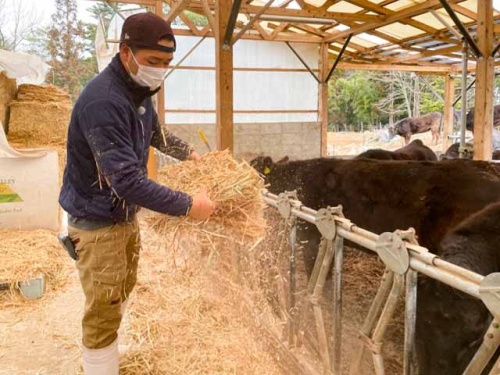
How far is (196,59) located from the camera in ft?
38.6

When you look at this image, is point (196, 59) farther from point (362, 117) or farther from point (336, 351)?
point (362, 117)

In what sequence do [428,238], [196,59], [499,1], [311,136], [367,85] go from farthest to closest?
[367,85], [311,136], [196,59], [499,1], [428,238]

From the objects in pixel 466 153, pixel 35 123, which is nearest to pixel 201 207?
pixel 35 123

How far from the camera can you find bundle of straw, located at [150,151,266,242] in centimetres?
226

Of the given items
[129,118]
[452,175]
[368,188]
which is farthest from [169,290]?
[452,175]

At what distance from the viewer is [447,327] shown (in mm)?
2230

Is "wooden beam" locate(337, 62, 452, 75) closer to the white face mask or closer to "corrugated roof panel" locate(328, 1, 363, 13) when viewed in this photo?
"corrugated roof panel" locate(328, 1, 363, 13)

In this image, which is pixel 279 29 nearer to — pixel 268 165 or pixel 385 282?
pixel 268 165

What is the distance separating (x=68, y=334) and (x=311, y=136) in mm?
9959

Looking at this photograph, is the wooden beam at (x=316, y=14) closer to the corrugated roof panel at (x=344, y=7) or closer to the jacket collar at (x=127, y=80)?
the corrugated roof panel at (x=344, y=7)

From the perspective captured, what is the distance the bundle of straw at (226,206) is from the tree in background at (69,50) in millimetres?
24510

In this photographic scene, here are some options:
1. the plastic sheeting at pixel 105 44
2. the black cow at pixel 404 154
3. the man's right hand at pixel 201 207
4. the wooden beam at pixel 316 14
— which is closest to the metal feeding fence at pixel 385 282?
the man's right hand at pixel 201 207

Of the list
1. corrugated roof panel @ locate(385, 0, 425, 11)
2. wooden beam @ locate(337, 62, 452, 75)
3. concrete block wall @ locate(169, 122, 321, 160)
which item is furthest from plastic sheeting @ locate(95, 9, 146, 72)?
wooden beam @ locate(337, 62, 452, 75)

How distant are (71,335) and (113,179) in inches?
77.7
